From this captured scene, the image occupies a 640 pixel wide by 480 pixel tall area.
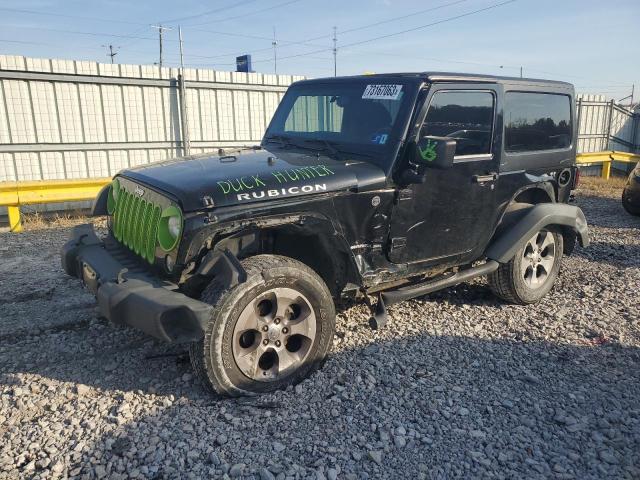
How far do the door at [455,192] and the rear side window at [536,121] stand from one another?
24 centimetres

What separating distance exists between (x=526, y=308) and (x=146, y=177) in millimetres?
3601

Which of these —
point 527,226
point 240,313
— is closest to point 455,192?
point 527,226

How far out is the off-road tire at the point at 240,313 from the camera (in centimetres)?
306

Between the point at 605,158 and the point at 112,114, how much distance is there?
12713 millimetres

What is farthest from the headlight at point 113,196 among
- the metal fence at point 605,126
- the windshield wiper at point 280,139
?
the metal fence at point 605,126

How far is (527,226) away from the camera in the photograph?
14.9 ft

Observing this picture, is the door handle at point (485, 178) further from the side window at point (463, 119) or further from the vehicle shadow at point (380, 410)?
the vehicle shadow at point (380, 410)

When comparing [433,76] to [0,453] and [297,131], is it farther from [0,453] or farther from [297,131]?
[0,453]

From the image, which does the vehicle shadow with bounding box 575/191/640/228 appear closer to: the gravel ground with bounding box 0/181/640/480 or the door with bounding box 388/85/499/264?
the gravel ground with bounding box 0/181/640/480

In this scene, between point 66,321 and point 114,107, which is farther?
point 114,107

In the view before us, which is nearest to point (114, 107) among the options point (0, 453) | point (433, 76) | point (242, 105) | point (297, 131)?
point (242, 105)

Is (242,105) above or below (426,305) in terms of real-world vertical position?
above

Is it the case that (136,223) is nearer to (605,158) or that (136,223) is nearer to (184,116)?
(184,116)

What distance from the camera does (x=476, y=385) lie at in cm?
349
